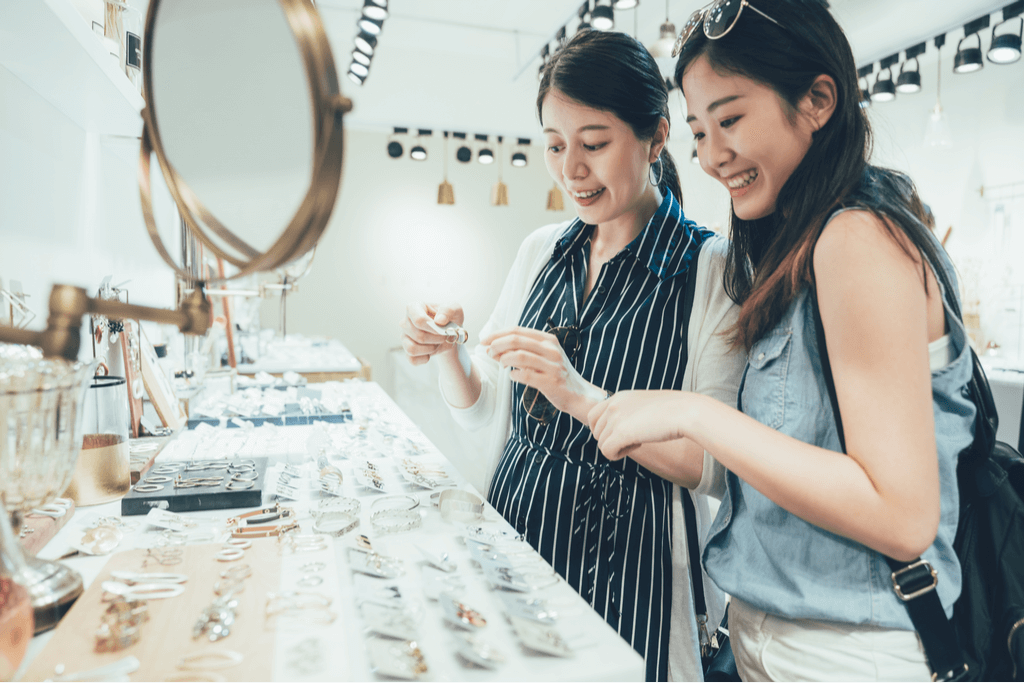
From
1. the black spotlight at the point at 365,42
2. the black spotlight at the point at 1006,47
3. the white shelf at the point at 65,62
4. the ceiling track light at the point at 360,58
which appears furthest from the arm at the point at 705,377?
the ceiling track light at the point at 360,58

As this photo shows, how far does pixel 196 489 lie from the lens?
38.2 inches

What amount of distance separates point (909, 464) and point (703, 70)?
21.4 inches

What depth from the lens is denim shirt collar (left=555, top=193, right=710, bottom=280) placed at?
1163 millimetres

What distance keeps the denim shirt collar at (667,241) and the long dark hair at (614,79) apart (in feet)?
0.49

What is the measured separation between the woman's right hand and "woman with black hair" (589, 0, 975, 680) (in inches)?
18.0

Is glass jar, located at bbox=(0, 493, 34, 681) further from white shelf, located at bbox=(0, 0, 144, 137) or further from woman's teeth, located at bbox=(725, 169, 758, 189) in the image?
woman's teeth, located at bbox=(725, 169, 758, 189)

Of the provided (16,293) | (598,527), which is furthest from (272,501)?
(16,293)

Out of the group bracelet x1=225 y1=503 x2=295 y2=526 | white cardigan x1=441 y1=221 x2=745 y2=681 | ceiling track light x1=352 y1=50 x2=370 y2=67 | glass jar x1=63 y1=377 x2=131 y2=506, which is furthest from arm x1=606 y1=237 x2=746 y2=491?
ceiling track light x1=352 y1=50 x2=370 y2=67

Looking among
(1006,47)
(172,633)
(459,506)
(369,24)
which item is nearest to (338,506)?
(459,506)

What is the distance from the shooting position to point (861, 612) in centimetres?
71

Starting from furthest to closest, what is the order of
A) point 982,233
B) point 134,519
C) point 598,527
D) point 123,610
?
1. point 982,233
2. point 598,527
3. point 134,519
4. point 123,610

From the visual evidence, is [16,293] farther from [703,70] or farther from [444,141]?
[444,141]

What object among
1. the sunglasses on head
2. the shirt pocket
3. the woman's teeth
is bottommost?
the shirt pocket

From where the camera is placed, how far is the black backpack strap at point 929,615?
0.70 meters
